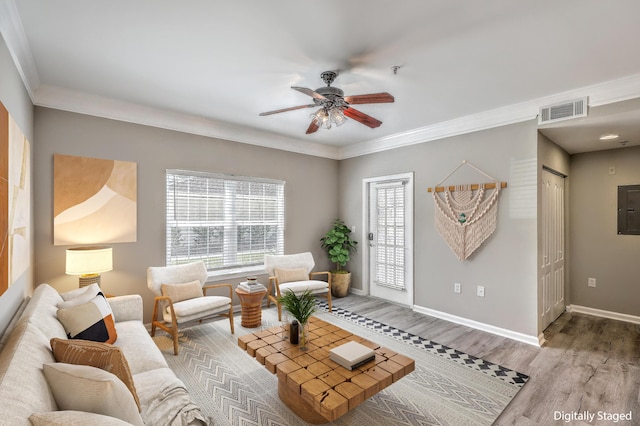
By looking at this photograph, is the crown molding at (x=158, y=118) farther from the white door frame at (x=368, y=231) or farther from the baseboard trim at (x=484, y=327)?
the baseboard trim at (x=484, y=327)

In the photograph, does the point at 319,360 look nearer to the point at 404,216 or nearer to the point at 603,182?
the point at 404,216

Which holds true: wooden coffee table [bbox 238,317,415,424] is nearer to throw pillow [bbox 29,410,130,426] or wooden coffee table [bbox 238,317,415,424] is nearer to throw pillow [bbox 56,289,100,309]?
throw pillow [bbox 29,410,130,426]

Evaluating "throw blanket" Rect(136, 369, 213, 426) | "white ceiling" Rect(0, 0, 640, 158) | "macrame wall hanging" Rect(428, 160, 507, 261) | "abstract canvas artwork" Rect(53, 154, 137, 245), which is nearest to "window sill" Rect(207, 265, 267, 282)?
"abstract canvas artwork" Rect(53, 154, 137, 245)

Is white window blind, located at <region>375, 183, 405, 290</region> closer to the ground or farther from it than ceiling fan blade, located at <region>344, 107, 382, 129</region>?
closer to the ground

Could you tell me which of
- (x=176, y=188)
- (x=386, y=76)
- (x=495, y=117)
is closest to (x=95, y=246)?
(x=176, y=188)

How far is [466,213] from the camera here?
4.02 meters

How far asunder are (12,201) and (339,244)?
419 cm

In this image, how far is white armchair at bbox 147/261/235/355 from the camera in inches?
127

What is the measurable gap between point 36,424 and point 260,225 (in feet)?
12.9

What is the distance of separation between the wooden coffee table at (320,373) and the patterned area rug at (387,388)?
0.25 metres

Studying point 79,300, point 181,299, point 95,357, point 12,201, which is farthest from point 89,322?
point 181,299

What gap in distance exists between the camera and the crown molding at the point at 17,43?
190 cm

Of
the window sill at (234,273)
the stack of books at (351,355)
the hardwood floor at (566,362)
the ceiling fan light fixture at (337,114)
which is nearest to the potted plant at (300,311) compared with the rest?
the stack of books at (351,355)

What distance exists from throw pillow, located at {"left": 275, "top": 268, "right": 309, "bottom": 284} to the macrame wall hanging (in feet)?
6.74
